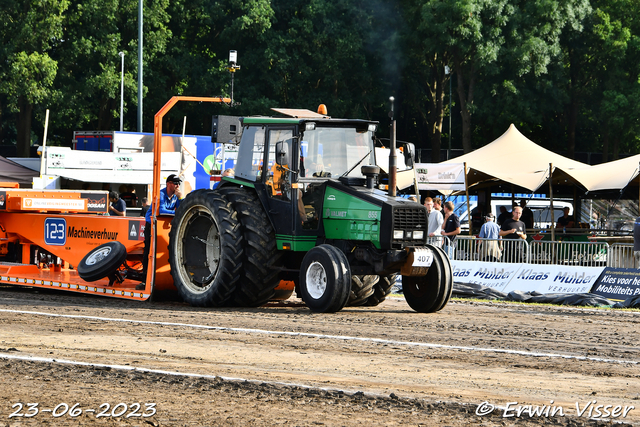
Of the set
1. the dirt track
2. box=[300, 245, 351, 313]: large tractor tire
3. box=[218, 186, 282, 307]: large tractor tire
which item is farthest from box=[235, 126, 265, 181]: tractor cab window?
the dirt track

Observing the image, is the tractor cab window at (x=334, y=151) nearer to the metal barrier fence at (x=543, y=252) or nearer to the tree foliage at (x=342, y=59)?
the metal barrier fence at (x=543, y=252)

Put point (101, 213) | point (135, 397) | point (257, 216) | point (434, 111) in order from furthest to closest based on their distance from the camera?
point (434, 111)
point (101, 213)
point (257, 216)
point (135, 397)

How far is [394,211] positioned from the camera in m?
11.2

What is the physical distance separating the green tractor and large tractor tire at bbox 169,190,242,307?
29 mm

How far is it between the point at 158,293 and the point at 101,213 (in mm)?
2577

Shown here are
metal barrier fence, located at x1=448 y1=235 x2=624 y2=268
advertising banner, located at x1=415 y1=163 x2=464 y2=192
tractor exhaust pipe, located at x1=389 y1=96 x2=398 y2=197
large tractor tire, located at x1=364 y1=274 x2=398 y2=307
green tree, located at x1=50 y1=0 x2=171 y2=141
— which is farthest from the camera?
green tree, located at x1=50 y1=0 x2=171 y2=141

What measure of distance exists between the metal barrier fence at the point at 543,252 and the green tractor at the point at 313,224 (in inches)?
198

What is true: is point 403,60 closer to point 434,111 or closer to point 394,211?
point 434,111

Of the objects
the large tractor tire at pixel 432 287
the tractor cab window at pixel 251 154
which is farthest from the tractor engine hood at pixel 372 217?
the tractor cab window at pixel 251 154

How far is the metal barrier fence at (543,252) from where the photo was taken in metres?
15.7

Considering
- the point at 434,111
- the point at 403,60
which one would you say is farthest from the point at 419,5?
the point at 434,111

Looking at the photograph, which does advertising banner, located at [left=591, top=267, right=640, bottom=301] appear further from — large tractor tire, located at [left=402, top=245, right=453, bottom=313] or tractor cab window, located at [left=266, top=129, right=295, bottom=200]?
tractor cab window, located at [left=266, top=129, right=295, bottom=200]

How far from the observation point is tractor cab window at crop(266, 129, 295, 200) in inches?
462

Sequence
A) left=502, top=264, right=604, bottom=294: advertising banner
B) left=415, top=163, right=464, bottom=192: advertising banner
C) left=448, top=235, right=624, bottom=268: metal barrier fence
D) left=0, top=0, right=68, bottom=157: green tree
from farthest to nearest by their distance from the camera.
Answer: left=0, top=0, right=68, bottom=157: green tree, left=415, top=163, right=464, bottom=192: advertising banner, left=448, top=235, right=624, bottom=268: metal barrier fence, left=502, top=264, right=604, bottom=294: advertising banner
